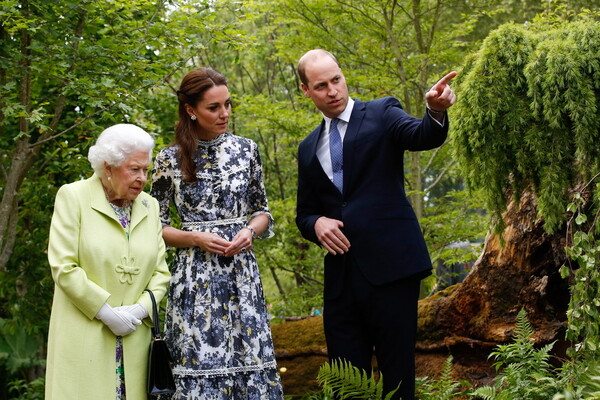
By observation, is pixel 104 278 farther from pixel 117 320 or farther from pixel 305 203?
pixel 305 203

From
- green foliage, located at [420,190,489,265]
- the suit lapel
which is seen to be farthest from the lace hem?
green foliage, located at [420,190,489,265]

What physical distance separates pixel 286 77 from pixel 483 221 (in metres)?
4.94

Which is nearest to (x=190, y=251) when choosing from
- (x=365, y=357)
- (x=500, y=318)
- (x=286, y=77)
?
(x=365, y=357)

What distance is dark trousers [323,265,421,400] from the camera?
3420 millimetres

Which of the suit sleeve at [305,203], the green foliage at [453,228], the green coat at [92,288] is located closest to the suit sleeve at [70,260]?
the green coat at [92,288]

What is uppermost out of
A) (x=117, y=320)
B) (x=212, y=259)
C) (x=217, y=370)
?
(x=212, y=259)

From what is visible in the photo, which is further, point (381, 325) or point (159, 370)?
point (381, 325)

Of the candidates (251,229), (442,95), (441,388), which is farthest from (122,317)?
(441,388)

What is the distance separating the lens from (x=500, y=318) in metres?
4.61

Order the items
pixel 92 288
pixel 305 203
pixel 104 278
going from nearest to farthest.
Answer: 1. pixel 92 288
2. pixel 104 278
3. pixel 305 203

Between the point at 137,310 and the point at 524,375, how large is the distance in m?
2.09

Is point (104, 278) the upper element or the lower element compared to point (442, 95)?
lower

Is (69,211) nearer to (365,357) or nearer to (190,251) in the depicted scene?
(190,251)

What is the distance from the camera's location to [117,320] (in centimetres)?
319
